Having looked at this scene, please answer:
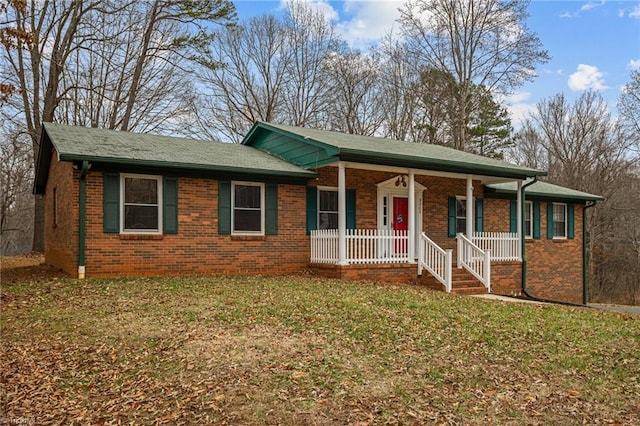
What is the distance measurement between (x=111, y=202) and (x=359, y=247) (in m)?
5.97

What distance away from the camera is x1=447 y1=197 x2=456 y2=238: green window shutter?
1661 centimetres

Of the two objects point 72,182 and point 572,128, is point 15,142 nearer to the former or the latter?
point 72,182

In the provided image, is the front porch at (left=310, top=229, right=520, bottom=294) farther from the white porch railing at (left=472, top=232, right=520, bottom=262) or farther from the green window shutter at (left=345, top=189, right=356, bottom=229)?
the green window shutter at (left=345, top=189, right=356, bottom=229)

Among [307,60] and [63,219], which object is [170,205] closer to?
[63,219]

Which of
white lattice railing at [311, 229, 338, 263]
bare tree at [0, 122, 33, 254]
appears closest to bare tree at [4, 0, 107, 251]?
bare tree at [0, 122, 33, 254]

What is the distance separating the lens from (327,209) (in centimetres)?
1461

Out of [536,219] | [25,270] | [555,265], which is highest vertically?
[536,219]

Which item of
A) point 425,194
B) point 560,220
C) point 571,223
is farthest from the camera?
point 571,223

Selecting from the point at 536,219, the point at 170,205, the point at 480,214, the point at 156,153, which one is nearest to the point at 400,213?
the point at 480,214

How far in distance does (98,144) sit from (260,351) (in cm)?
819

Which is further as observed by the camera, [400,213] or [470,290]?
[400,213]

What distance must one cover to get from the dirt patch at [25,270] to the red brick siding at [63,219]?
28cm

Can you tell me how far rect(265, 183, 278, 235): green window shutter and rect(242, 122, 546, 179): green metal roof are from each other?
3.97 feet

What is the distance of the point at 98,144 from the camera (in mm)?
12102
